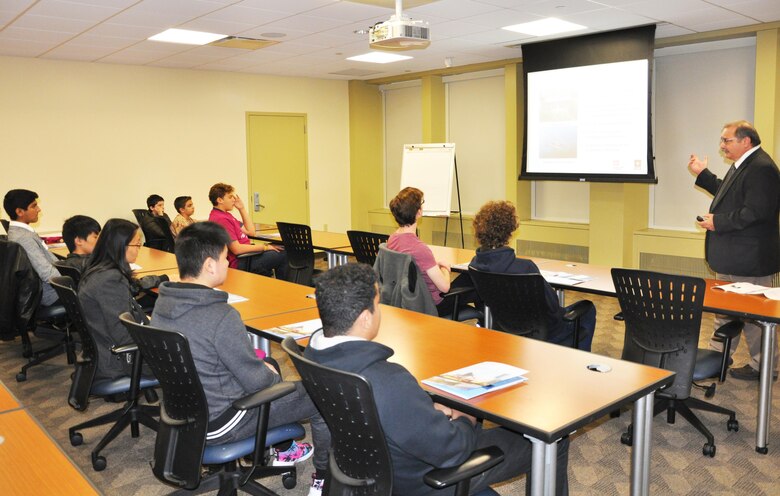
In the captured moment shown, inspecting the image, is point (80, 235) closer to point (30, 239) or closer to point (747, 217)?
point (30, 239)

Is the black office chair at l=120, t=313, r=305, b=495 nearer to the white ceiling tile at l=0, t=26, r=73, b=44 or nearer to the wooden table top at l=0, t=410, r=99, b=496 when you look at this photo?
the wooden table top at l=0, t=410, r=99, b=496

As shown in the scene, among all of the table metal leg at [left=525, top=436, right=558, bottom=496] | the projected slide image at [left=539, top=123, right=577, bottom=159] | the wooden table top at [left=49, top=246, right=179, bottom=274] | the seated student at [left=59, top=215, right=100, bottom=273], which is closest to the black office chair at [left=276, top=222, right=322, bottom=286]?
the wooden table top at [left=49, top=246, right=179, bottom=274]

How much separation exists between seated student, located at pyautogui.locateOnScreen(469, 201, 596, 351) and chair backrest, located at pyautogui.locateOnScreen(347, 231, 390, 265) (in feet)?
4.27

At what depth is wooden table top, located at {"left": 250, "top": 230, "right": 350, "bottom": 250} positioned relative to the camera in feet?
19.2

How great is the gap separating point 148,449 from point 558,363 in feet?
7.43

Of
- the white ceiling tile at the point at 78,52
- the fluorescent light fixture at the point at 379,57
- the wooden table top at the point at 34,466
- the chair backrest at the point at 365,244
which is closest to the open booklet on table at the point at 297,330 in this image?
the wooden table top at the point at 34,466

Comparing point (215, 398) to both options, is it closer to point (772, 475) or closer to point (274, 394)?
point (274, 394)

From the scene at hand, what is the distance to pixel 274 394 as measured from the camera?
93.5 inches

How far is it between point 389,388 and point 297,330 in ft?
4.12

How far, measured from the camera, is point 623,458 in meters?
3.37

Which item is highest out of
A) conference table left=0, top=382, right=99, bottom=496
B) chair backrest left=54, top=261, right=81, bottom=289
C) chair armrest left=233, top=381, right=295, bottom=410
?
chair backrest left=54, top=261, right=81, bottom=289

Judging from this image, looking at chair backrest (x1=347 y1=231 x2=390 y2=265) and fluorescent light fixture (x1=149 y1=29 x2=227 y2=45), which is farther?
fluorescent light fixture (x1=149 y1=29 x2=227 y2=45)

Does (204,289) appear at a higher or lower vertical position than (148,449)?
higher

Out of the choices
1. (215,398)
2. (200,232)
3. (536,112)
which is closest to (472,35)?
(536,112)
